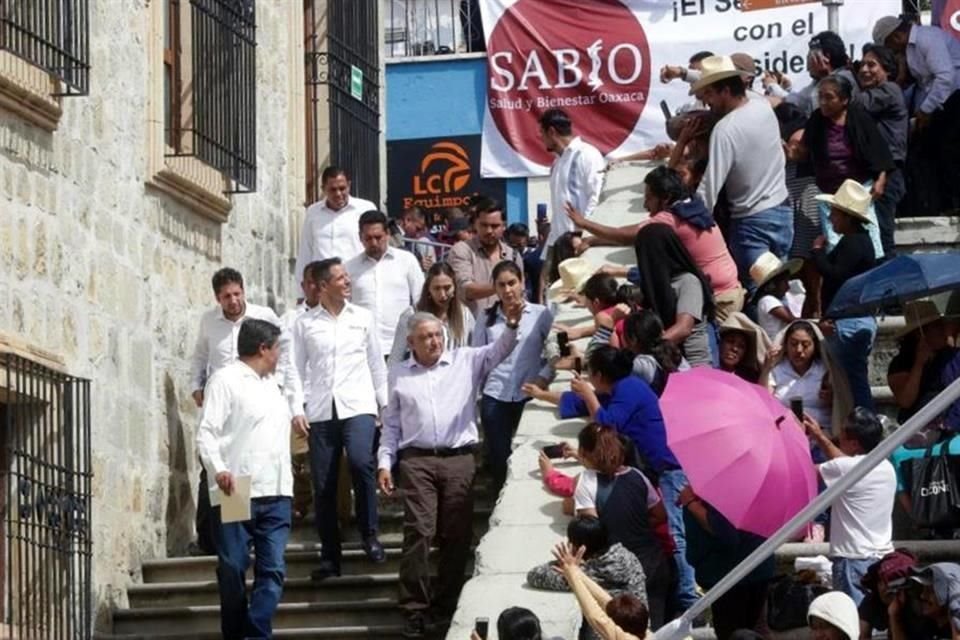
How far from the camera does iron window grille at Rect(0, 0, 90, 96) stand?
16906 millimetres

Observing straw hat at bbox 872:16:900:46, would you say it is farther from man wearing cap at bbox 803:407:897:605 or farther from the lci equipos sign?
the lci equipos sign

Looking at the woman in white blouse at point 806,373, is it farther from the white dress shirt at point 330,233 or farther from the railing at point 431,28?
the railing at point 431,28

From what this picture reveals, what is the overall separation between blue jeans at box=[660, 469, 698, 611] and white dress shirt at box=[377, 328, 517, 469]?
1930 millimetres

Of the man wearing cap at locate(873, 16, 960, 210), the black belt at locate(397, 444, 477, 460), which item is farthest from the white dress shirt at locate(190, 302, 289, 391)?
the man wearing cap at locate(873, 16, 960, 210)

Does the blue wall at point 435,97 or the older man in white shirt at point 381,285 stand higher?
the blue wall at point 435,97

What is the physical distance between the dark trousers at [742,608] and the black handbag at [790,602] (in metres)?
0.10

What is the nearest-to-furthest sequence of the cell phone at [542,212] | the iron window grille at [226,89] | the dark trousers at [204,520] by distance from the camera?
the dark trousers at [204,520], the iron window grille at [226,89], the cell phone at [542,212]

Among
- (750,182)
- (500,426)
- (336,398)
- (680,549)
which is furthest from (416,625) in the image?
(750,182)

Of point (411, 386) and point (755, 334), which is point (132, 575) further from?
point (755, 334)

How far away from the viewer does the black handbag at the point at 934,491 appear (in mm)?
14711

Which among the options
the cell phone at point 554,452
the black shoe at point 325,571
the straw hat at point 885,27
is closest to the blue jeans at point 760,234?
the straw hat at point 885,27

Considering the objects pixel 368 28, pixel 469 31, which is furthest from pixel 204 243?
pixel 469 31

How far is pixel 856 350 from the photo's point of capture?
16.6 m

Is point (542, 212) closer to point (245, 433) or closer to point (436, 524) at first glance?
point (436, 524)
